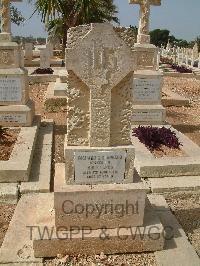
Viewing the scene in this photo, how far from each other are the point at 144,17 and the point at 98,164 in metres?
4.98

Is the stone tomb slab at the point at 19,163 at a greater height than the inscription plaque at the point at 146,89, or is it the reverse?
the inscription plaque at the point at 146,89

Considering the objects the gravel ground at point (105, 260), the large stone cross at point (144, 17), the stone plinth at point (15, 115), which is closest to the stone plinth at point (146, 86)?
the large stone cross at point (144, 17)

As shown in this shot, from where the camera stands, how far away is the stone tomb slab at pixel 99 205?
11.7 feet

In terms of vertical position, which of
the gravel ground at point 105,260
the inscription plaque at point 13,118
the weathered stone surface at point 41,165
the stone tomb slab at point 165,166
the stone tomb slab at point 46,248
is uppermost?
the inscription plaque at point 13,118

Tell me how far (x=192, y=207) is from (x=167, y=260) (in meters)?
1.36

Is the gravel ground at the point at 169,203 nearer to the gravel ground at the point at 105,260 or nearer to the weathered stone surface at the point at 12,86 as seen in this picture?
the gravel ground at the point at 105,260

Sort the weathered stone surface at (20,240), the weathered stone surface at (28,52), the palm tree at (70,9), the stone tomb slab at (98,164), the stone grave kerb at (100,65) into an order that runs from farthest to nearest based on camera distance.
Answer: the weathered stone surface at (28,52) < the palm tree at (70,9) < the stone tomb slab at (98,164) < the weathered stone surface at (20,240) < the stone grave kerb at (100,65)

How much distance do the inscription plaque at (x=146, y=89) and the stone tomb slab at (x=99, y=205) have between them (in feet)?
13.8

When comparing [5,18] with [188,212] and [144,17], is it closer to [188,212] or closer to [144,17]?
[144,17]

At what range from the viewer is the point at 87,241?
357cm

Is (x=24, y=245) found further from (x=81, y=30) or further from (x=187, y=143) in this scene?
(x=187, y=143)

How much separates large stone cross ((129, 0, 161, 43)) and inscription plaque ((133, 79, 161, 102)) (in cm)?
92

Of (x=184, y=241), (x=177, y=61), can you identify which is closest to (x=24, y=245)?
(x=184, y=241)

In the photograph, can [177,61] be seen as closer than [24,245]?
No
